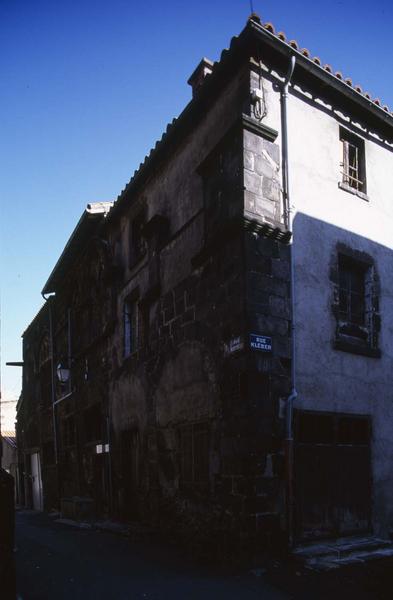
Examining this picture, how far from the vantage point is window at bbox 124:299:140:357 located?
1207 centimetres

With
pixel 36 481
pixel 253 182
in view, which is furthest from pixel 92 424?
pixel 253 182

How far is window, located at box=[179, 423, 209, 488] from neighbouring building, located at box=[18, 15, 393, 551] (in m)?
0.04

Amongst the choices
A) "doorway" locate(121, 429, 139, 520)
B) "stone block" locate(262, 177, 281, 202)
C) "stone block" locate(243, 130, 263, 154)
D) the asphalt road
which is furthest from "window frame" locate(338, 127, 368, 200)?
"doorway" locate(121, 429, 139, 520)

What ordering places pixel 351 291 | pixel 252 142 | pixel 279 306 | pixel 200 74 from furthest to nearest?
pixel 200 74
pixel 351 291
pixel 252 142
pixel 279 306

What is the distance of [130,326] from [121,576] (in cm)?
649

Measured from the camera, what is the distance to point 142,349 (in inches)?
432

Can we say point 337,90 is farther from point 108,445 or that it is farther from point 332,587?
point 108,445

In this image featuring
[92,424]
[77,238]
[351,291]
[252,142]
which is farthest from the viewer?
[77,238]

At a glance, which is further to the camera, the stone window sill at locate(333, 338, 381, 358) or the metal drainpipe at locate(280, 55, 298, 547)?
the stone window sill at locate(333, 338, 381, 358)

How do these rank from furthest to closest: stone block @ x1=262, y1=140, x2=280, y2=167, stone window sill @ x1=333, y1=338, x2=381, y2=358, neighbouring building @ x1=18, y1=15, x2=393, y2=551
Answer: stone window sill @ x1=333, y1=338, x2=381, y2=358 < stone block @ x1=262, y1=140, x2=280, y2=167 < neighbouring building @ x1=18, y1=15, x2=393, y2=551

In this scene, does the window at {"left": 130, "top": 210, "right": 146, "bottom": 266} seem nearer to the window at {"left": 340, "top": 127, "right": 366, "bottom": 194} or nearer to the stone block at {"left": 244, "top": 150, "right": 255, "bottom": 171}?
the stone block at {"left": 244, "top": 150, "right": 255, "bottom": 171}

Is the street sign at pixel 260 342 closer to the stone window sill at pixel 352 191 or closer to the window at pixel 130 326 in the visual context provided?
the stone window sill at pixel 352 191

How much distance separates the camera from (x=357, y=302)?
9.02m

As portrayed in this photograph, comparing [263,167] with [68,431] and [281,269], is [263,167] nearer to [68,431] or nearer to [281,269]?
[281,269]
